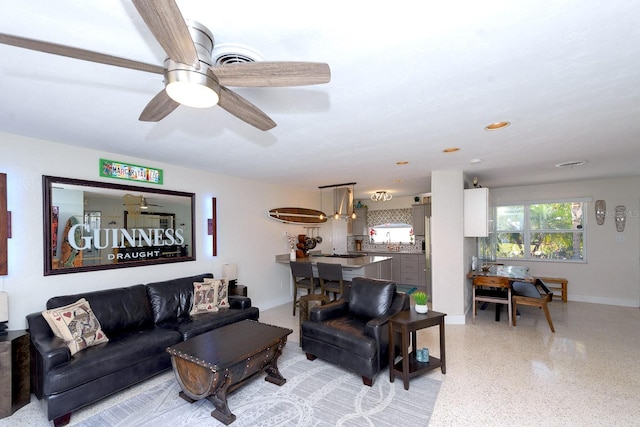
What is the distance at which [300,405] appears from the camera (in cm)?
248

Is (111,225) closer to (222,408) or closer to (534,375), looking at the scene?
(222,408)

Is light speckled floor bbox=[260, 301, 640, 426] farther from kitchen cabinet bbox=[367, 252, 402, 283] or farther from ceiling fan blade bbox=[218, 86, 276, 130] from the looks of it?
kitchen cabinet bbox=[367, 252, 402, 283]

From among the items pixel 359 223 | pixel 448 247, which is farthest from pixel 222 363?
pixel 359 223

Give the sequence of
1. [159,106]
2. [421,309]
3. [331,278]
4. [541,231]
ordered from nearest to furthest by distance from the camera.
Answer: [159,106]
[421,309]
[331,278]
[541,231]

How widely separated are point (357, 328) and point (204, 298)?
2.01 m

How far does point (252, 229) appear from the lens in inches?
211

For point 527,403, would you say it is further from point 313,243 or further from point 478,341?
point 313,243

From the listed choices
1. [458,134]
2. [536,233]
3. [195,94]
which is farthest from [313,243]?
[195,94]

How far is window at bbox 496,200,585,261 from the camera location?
234 inches

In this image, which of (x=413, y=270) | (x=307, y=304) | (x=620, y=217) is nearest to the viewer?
(x=307, y=304)

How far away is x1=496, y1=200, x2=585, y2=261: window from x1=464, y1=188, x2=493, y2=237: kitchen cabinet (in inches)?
99.2

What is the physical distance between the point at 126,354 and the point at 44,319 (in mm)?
839

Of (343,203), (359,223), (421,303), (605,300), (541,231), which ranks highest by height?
(343,203)

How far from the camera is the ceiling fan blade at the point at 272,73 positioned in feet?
4.01
